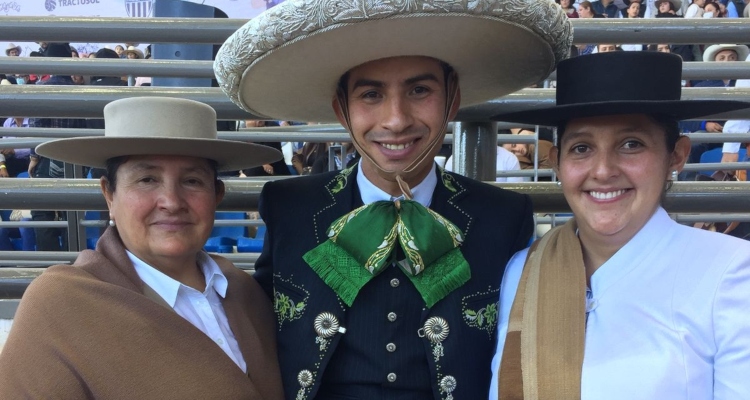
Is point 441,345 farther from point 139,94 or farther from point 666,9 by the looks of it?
point 666,9

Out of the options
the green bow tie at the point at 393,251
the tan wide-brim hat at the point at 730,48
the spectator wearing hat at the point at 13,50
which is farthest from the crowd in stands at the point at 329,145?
the green bow tie at the point at 393,251

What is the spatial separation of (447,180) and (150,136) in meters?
0.87

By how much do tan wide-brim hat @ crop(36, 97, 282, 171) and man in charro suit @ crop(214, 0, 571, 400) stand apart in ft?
0.62

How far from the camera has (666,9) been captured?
830cm

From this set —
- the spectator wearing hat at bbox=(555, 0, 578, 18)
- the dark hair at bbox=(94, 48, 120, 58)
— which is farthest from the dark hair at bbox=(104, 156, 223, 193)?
the spectator wearing hat at bbox=(555, 0, 578, 18)

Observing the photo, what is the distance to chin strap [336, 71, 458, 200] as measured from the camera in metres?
2.21

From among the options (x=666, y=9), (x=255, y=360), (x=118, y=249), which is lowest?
(x=255, y=360)

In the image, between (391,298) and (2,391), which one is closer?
(2,391)

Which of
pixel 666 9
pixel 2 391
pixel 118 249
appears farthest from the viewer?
pixel 666 9

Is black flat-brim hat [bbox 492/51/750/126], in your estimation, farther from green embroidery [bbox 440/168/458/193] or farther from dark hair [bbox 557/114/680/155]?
green embroidery [bbox 440/168/458/193]

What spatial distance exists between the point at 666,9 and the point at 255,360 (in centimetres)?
746

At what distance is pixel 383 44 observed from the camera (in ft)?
6.82

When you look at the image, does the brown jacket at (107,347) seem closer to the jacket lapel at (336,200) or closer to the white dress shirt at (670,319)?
the jacket lapel at (336,200)

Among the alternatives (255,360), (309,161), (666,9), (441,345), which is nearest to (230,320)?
(255,360)
